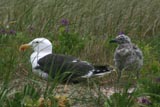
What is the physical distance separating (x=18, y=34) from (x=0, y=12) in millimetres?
1465

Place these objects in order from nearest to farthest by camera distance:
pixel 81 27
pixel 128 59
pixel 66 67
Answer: pixel 66 67, pixel 128 59, pixel 81 27

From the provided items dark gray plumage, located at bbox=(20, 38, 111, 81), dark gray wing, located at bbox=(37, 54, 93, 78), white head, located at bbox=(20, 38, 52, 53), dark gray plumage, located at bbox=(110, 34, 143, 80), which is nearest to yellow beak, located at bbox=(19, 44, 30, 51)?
white head, located at bbox=(20, 38, 52, 53)

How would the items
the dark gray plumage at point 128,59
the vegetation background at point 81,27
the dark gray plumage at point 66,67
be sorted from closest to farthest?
the dark gray plumage at point 66,67
the dark gray plumage at point 128,59
the vegetation background at point 81,27

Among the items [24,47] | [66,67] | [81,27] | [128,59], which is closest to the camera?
[66,67]

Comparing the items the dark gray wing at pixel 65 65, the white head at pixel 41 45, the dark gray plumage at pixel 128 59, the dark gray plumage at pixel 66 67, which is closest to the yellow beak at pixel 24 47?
the white head at pixel 41 45

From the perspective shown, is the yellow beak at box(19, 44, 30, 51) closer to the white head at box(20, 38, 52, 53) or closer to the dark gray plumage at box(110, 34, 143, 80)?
the white head at box(20, 38, 52, 53)

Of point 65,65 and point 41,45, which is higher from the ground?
point 41,45

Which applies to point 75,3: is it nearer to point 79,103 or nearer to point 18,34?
point 18,34

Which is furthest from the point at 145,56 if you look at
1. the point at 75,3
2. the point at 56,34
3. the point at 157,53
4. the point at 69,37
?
the point at 75,3

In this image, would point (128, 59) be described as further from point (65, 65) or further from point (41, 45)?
point (41, 45)

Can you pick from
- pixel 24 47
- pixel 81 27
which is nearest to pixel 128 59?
pixel 24 47

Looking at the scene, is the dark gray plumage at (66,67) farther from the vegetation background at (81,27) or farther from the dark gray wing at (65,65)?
the vegetation background at (81,27)

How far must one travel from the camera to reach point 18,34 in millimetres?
8125

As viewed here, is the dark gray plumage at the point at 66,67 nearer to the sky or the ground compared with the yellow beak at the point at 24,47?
nearer to the ground
